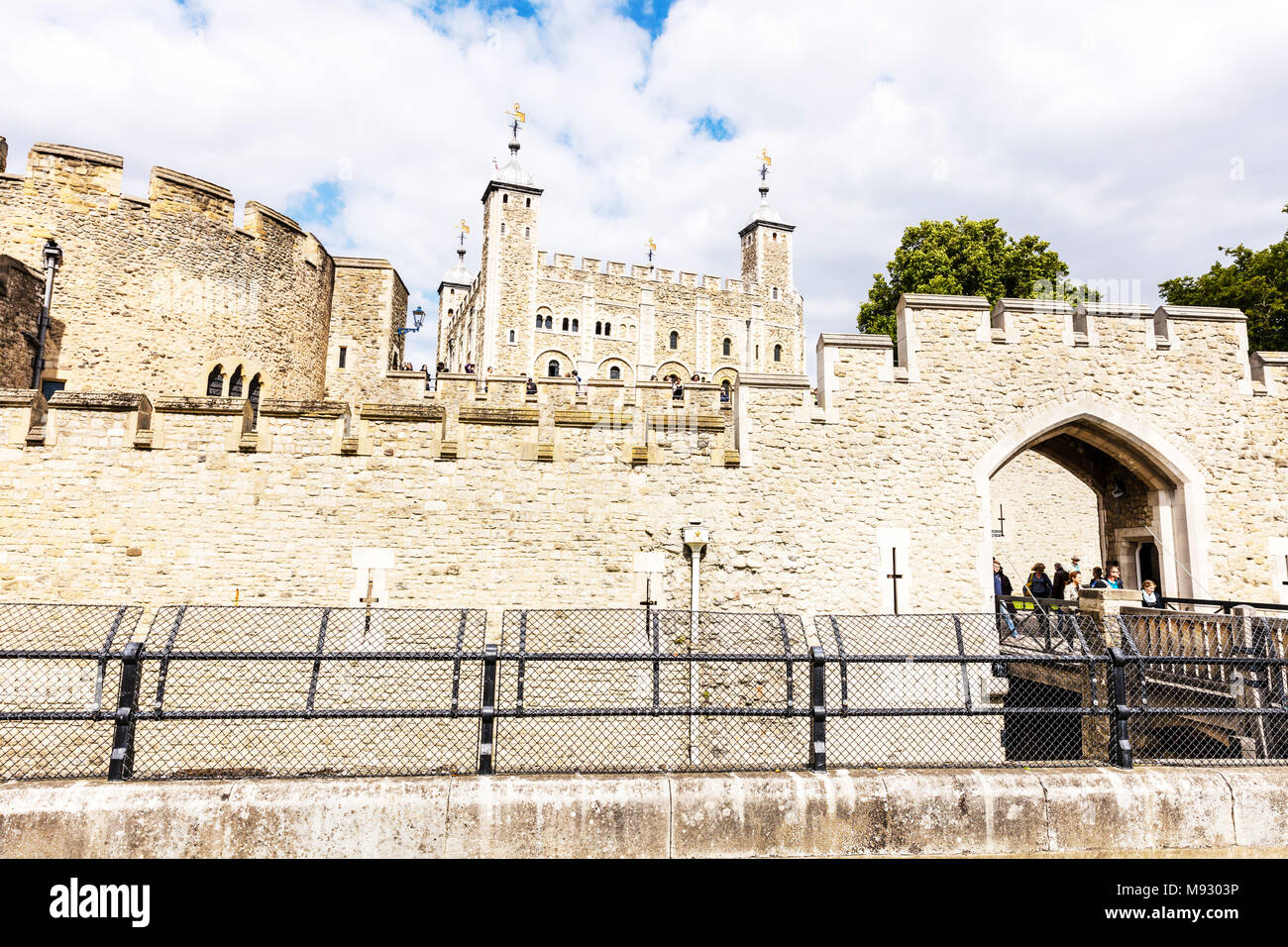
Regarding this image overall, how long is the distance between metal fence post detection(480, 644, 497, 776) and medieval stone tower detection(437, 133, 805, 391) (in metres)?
42.5

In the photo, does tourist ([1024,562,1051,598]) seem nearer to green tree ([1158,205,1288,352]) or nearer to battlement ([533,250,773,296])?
green tree ([1158,205,1288,352])

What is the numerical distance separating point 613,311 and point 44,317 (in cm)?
4149

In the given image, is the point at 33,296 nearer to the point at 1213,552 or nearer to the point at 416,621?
the point at 416,621

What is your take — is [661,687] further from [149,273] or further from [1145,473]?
[149,273]

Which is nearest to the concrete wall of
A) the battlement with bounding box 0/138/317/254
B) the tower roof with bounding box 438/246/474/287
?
the battlement with bounding box 0/138/317/254

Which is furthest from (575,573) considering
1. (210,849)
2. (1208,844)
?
(1208,844)

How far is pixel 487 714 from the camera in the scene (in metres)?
4.36

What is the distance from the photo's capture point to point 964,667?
17.1 feet

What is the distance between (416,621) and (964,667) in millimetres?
6395

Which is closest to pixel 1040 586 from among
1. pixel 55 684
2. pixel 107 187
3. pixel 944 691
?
pixel 944 691

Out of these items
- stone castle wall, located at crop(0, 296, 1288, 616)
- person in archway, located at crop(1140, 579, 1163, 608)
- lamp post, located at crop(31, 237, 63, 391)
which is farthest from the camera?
lamp post, located at crop(31, 237, 63, 391)

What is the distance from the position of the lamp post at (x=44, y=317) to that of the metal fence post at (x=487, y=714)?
12612 millimetres

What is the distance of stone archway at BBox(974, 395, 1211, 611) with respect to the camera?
10.4 metres

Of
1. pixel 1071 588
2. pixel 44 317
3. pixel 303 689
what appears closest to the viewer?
pixel 303 689
